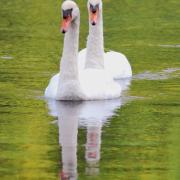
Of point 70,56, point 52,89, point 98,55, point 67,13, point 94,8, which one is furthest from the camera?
point 98,55

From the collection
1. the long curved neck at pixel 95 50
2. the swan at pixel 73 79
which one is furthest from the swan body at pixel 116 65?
the swan at pixel 73 79

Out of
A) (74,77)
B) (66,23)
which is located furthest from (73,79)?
(66,23)

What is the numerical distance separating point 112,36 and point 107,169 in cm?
1619

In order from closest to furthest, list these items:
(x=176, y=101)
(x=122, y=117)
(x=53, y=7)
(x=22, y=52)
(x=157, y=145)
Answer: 1. (x=157, y=145)
2. (x=122, y=117)
3. (x=176, y=101)
4. (x=22, y=52)
5. (x=53, y=7)

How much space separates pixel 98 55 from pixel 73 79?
257 centimetres

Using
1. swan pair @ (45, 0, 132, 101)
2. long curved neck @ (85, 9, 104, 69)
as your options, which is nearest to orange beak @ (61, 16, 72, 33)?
swan pair @ (45, 0, 132, 101)

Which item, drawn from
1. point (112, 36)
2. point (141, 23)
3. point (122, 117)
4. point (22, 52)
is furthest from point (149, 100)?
point (141, 23)

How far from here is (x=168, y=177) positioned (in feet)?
38.8

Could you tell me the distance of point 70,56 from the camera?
1795cm

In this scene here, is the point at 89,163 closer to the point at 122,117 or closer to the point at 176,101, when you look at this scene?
the point at 122,117

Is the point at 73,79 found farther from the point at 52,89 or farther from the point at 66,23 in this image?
the point at 66,23

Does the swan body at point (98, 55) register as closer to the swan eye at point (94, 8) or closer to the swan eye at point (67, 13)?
the swan eye at point (94, 8)

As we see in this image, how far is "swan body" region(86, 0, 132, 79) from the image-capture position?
19.8 m

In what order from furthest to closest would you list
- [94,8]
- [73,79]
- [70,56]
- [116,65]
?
[116,65]
[94,8]
[70,56]
[73,79]
